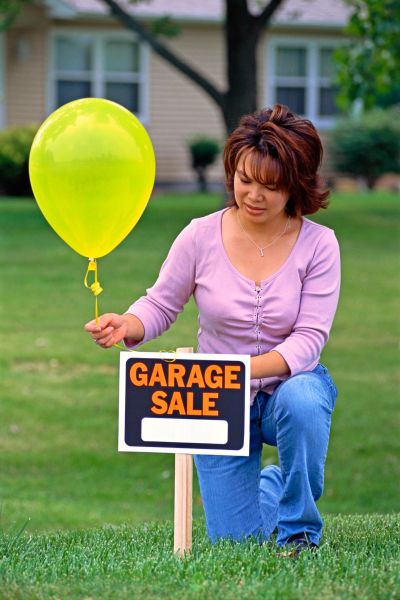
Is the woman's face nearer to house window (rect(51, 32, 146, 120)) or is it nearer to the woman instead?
the woman

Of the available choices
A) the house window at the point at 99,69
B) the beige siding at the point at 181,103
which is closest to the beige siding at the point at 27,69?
the house window at the point at 99,69

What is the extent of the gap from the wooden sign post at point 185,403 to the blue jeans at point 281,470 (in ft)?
0.70

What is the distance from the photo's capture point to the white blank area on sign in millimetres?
3781

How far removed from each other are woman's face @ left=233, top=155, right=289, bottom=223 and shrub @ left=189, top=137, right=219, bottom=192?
Answer: 20.6 meters

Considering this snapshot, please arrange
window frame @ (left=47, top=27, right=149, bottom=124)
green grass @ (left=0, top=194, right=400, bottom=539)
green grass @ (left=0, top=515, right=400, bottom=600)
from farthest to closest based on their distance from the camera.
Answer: window frame @ (left=47, top=27, right=149, bottom=124) → green grass @ (left=0, top=194, right=400, bottom=539) → green grass @ (left=0, top=515, right=400, bottom=600)

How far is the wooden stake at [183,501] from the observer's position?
12.6 feet

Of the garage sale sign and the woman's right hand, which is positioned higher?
the woman's right hand

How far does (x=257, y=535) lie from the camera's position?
439cm

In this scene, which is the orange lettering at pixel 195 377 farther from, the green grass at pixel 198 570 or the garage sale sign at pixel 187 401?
the green grass at pixel 198 570

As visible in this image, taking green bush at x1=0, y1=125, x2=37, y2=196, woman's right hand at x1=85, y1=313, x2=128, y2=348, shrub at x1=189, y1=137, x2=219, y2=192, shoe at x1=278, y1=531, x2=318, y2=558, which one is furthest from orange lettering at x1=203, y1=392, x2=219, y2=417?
shrub at x1=189, y1=137, x2=219, y2=192

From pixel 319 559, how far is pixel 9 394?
6035 millimetres

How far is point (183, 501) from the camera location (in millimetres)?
3873

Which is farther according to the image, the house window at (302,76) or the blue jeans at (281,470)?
the house window at (302,76)

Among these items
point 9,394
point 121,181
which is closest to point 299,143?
point 121,181
